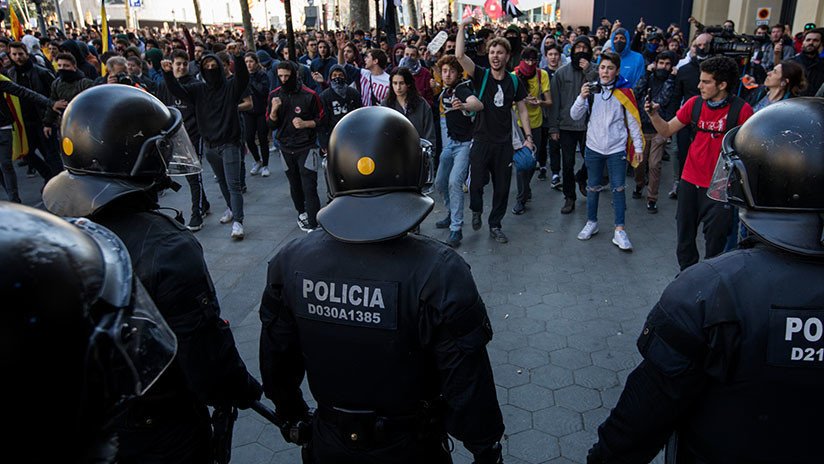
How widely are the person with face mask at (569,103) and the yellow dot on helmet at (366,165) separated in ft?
17.5

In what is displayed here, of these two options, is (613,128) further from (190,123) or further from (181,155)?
(190,123)

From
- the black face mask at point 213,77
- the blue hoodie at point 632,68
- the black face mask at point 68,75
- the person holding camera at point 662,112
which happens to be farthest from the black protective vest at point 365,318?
the black face mask at point 68,75

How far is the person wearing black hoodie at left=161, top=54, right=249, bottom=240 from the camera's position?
6.55 meters

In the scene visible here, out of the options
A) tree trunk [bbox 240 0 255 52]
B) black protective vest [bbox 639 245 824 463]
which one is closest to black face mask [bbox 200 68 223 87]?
black protective vest [bbox 639 245 824 463]

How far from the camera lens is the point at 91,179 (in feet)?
7.15

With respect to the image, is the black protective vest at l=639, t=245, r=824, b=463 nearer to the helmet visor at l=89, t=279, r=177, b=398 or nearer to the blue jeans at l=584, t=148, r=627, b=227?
the helmet visor at l=89, t=279, r=177, b=398

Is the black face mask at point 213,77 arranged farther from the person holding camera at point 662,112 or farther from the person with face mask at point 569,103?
the person holding camera at point 662,112

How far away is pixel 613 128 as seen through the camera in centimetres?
576

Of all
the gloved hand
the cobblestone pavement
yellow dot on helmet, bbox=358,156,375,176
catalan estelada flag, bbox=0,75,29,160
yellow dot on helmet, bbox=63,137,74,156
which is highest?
yellow dot on helmet, bbox=63,137,74,156

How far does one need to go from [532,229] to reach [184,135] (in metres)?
4.58

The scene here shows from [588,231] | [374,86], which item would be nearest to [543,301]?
[588,231]

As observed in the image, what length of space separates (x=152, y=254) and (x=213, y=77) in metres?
5.06

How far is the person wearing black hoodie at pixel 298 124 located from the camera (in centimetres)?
654

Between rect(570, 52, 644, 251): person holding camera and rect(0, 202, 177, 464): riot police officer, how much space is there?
5.43 meters
